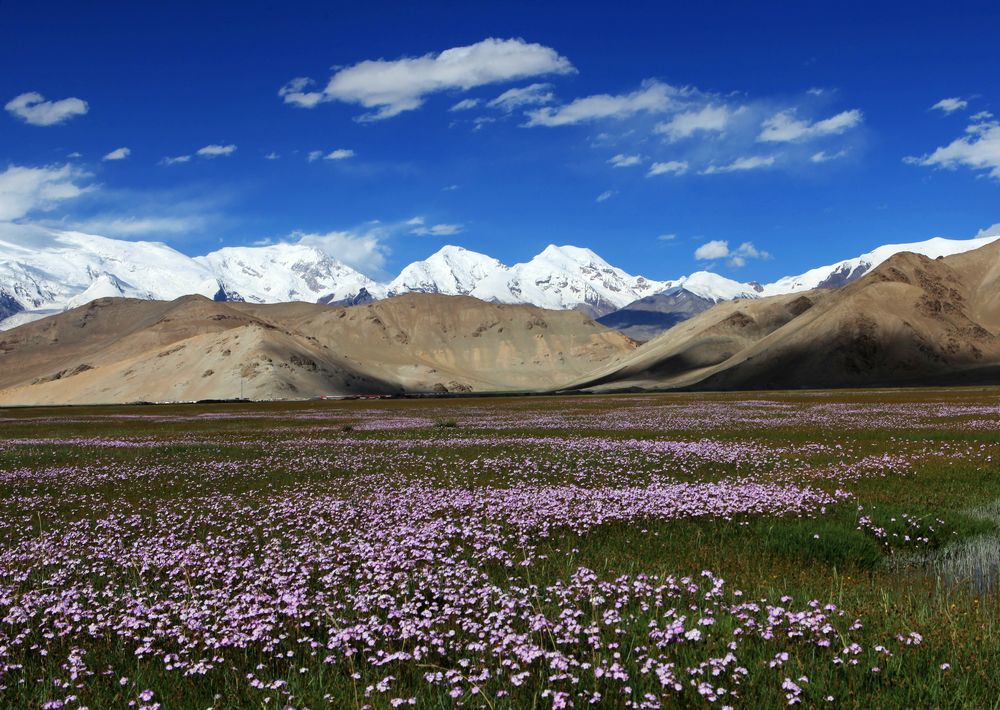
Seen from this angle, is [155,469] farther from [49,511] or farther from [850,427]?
[850,427]

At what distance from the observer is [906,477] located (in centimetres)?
2031

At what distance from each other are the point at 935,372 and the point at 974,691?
211 meters

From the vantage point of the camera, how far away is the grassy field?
661 cm

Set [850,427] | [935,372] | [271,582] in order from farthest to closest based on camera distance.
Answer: [935,372] < [850,427] < [271,582]

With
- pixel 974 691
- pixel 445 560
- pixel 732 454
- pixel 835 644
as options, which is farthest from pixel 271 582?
pixel 732 454

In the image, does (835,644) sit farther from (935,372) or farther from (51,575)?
(935,372)

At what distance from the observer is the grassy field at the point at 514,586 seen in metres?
6.61

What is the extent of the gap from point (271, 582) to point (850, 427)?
3536cm

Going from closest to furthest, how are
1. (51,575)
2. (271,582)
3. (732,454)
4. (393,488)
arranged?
(271,582)
(51,575)
(393,488)
(732,454)

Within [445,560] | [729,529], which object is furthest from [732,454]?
[445,560]

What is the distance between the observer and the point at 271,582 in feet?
32.6

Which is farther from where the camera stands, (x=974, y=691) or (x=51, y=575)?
(x=51, y=575)

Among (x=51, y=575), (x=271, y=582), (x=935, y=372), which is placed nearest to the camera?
(x=271, y=582)

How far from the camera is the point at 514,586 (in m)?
9.26
